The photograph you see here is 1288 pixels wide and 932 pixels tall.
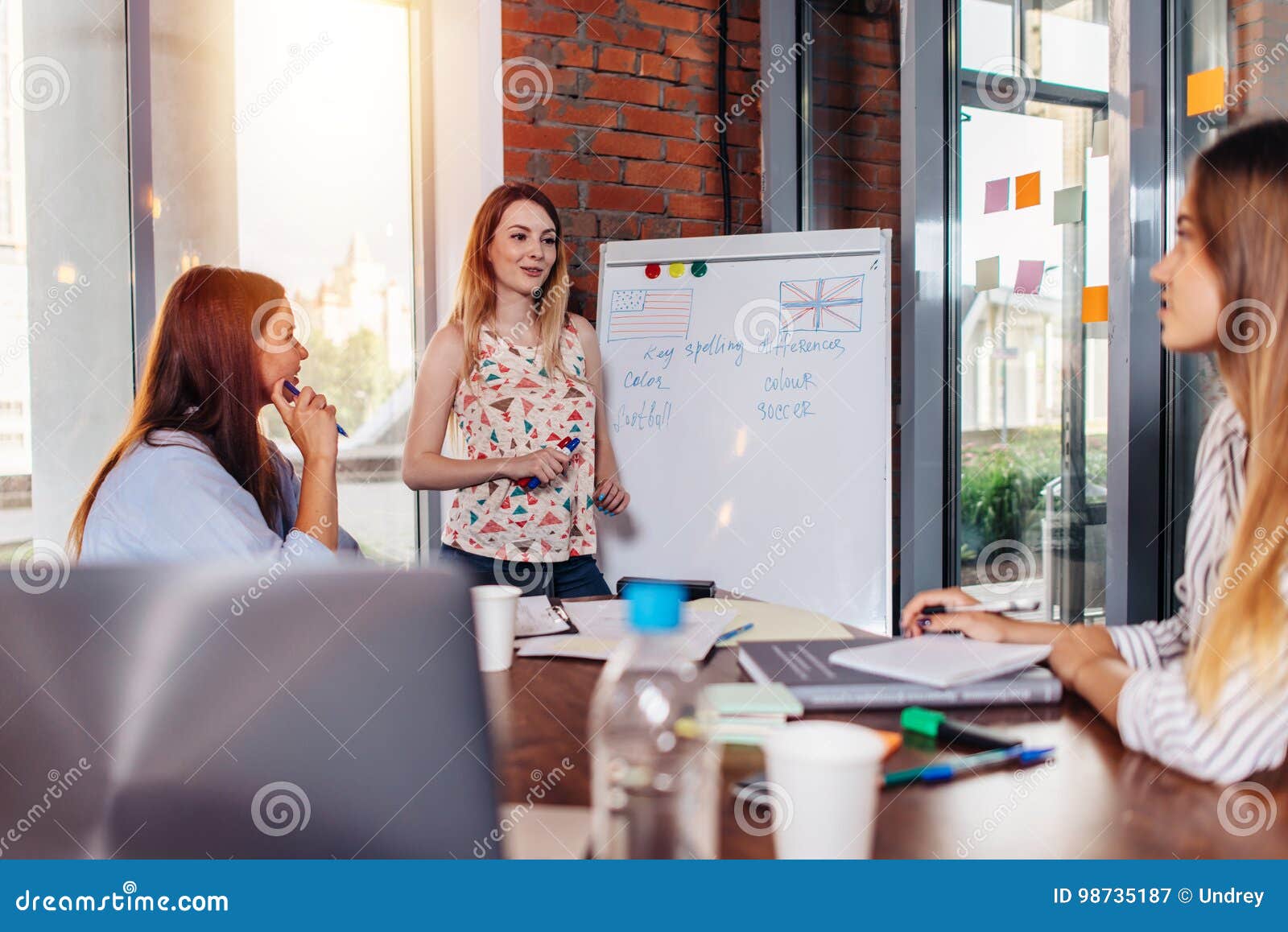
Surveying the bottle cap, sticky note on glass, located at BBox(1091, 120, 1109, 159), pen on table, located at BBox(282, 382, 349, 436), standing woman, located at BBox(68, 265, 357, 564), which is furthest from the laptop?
sticky note on glass, located at BBox(1091, 120, 1109, 159)

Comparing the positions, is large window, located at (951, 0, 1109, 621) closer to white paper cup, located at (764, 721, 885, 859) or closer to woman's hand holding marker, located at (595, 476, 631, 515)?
woman's hand holding marker, located at (595, 476, 631, 515)

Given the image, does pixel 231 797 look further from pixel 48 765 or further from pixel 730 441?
pixel 730 441

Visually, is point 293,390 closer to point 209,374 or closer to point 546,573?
point 209,374

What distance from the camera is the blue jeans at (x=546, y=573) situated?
247 centimetres

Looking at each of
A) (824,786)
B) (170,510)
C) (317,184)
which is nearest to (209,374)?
(170,510)

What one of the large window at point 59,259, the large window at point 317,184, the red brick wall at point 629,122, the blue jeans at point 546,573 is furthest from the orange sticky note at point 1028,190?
the large window at point 59,259

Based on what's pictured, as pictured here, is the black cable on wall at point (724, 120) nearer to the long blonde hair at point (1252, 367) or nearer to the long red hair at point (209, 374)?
the long red hair at point (209, 374)

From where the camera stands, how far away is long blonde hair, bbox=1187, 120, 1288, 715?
838 mm

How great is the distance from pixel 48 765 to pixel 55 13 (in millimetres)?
2755

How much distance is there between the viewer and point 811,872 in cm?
66

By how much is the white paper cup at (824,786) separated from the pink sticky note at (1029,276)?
2.06 metres

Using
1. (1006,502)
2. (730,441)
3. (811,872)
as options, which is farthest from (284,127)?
(811,872)

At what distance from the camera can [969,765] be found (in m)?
0.85

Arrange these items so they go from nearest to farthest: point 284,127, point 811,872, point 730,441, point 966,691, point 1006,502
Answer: point 811,872, point 966,691, point 1006,502, point 730,441, point 284,127
